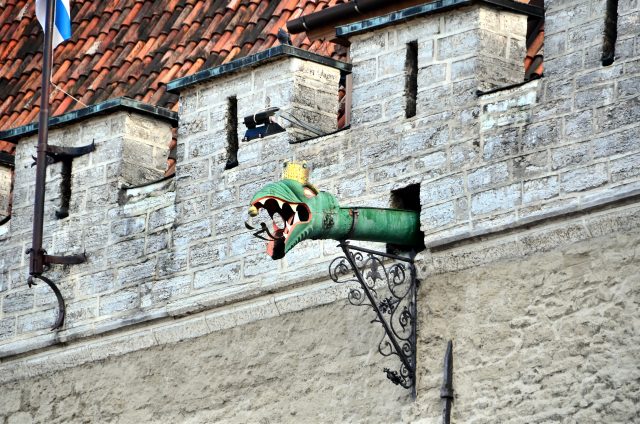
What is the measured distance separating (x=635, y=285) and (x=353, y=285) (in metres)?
1.71

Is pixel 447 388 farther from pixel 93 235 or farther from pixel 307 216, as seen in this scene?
pixel 93 235

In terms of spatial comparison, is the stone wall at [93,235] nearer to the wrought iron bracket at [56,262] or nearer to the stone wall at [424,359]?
the wrought iron bracket at [56,262]

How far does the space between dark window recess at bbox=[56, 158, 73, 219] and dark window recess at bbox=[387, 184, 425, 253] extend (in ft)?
7.76

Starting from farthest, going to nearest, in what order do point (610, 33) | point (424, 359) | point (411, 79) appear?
point (411, 79), point (424, 359), point (610, 33)

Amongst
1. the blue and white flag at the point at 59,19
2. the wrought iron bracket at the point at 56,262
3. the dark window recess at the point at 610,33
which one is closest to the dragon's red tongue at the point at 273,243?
the dark window recess at the point at 610,33

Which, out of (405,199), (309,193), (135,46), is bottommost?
(309,193)

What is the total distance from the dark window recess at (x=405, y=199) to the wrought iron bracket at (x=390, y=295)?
0.09 meters

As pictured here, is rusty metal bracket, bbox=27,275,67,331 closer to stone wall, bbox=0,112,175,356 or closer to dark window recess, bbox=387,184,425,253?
stone wall, bbox=0,112,175,356

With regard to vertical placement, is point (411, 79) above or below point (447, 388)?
above

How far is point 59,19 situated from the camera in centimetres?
1540

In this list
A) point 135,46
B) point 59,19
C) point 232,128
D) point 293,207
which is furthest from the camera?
point 135,46

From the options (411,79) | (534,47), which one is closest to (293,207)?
A: (411,79)

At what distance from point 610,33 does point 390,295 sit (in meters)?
1.64

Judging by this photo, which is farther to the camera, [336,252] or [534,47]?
[534,47]
